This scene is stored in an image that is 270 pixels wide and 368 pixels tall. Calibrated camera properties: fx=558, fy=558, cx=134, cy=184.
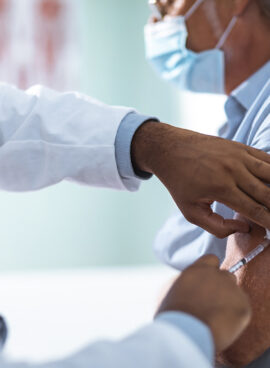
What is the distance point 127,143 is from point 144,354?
1.95 ft

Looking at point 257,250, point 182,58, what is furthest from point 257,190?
point 182,58

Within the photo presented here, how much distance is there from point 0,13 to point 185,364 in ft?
11.1

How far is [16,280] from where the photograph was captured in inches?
135

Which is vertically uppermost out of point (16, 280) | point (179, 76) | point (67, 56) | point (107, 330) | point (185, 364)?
point (185, 364)

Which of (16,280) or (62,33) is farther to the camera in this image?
(62,33)

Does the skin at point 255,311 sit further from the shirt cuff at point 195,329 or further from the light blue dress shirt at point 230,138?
the shirt cuff at point 195,329

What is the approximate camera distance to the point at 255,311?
3.21 feet

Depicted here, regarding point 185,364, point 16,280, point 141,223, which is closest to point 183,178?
point 185,364

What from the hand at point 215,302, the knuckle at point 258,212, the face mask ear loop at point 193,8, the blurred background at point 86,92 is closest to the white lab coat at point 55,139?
the knuckle at point 258,212

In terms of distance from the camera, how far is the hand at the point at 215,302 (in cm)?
70

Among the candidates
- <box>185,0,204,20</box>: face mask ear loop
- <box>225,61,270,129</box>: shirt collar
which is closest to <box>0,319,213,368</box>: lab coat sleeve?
<box>225,61,270,129</box>: shirt collar

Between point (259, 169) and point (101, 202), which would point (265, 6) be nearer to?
point (259, 169)

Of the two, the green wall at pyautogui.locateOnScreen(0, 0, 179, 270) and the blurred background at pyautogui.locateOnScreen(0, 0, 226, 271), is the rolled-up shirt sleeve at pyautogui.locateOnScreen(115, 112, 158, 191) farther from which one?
the green wall at pyautogui.locateOnScreen(0, 0, 179, 270)

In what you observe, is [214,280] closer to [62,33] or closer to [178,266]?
[178,266]
